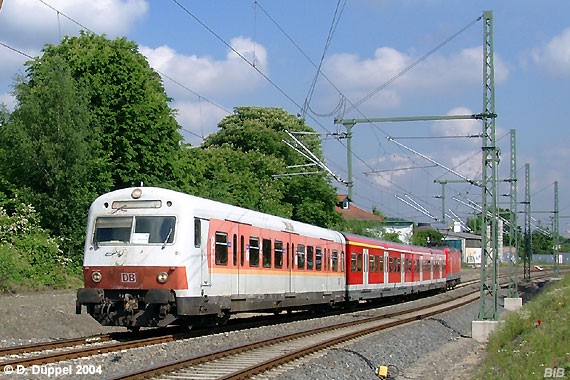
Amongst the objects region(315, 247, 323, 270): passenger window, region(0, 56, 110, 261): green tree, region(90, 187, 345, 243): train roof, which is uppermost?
region(0, 56, 110, 261): green tree

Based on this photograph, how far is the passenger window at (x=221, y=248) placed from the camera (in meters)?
17.2

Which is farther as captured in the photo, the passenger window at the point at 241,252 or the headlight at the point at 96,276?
the passenger window at the point at 241,252

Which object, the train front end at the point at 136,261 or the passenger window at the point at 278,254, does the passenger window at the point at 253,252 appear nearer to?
the passenger window at the point at 278,254

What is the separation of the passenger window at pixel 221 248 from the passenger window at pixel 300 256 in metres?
5.74

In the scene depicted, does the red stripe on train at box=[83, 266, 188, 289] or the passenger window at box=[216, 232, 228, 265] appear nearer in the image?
the red stripe on train at box=[83, 266, 188, 289]

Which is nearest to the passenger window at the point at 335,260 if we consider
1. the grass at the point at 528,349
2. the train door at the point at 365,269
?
the train door at the point at 365,269

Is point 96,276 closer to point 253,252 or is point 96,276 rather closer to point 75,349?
point 75,349

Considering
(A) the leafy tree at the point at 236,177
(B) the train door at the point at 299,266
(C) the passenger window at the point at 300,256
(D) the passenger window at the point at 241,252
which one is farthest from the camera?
(A) the leafy tree at the point at 236,177

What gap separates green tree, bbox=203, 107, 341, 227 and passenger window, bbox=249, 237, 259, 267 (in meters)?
34.7

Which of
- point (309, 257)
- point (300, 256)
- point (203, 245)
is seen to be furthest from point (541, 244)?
point (203, 245)

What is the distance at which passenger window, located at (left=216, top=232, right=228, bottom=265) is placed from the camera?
1717 cm

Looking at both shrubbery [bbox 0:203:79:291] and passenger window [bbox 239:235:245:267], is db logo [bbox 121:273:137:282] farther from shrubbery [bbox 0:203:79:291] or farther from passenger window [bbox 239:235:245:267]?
shrubbery [bbox 0:203:79:291]

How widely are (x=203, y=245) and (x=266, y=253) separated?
406 centimetres

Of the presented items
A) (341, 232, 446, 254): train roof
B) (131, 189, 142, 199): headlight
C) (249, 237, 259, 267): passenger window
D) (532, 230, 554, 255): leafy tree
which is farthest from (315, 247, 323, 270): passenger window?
(532, 230, 554, 255): leafy tree
